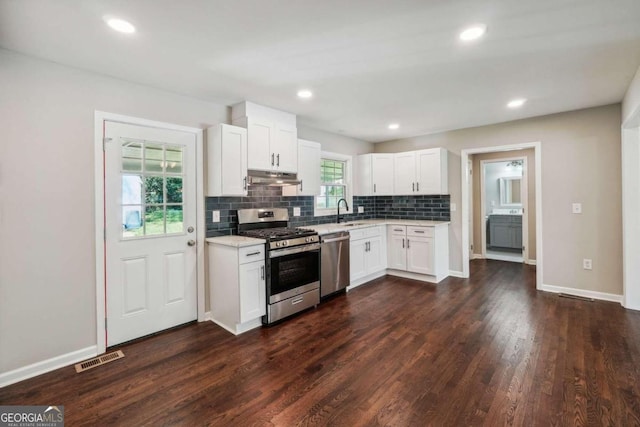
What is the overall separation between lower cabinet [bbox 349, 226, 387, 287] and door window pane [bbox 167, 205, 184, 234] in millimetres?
2216

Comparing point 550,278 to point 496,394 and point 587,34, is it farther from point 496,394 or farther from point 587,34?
point 587,34

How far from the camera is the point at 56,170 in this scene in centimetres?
241

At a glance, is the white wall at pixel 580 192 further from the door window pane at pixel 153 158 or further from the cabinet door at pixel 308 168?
the door window pane at pixel 153 158

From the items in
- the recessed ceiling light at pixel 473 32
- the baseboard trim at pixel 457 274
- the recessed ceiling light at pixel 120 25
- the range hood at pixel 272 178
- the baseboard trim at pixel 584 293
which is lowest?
the baseboard trim at pixel 584 293

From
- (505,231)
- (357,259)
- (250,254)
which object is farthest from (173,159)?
(505,231)

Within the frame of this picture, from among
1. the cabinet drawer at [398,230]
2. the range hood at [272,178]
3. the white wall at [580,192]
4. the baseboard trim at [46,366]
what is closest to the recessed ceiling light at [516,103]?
the white wall at [580,192]

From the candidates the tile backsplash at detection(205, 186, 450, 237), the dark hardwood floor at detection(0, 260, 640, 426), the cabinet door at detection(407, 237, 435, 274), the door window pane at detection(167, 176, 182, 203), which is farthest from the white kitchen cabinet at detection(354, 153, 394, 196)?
the door window pane at detection(167, 176, 182, 203)

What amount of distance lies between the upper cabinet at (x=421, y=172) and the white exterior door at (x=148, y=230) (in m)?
3.39

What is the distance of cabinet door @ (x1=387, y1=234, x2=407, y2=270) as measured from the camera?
4.82m

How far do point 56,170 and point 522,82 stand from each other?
4.26m

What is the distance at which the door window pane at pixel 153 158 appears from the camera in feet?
9.51

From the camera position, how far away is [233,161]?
321cm

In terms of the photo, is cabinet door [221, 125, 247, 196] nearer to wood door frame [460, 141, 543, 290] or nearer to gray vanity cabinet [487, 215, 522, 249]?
wood door frame [460, 141, 543, 290]

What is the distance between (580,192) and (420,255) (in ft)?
7.14
